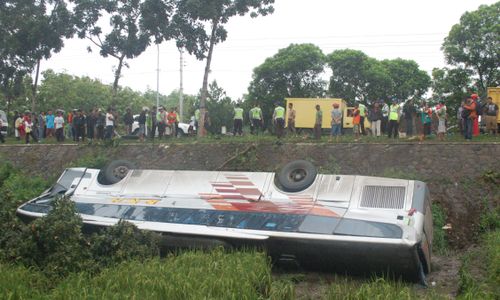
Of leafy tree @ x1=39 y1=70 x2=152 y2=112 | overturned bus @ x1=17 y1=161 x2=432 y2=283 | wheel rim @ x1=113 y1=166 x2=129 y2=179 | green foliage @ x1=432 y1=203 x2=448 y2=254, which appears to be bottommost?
green foliage @ x1=432 y1=203 x2=448 y2=254

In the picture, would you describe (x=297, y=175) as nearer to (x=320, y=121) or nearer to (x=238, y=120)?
(x=320, y=121)

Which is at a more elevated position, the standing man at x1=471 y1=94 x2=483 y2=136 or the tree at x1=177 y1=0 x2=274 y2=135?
the tree at x1=177 y1=0 x2=274 y2=135

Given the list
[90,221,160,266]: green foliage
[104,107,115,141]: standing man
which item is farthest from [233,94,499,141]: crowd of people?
[90,221,160,266]: green foliage

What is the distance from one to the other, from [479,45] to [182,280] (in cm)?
2822

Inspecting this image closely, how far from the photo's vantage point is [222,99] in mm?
28219

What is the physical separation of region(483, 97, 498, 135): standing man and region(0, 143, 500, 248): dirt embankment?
3.56 metres

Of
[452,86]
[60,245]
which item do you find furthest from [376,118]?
[452,86]

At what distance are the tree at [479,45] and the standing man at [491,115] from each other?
12.3 meters

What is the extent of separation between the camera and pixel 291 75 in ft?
131

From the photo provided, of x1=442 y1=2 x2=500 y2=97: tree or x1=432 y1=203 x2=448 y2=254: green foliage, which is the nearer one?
x1=432 y1=203 x2=448 y2=254: green foliage

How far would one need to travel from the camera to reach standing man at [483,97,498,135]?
17812 mm

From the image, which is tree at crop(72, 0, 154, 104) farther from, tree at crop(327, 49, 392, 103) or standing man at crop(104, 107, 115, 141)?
tree at crop(327, 49, 392, 103)

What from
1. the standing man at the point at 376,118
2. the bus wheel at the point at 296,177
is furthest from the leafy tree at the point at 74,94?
the bus wheel at the point at 296,177

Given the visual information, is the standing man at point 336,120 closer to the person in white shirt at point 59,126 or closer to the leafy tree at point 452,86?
the person in white shirt at point 59,126
